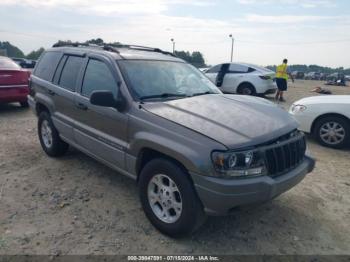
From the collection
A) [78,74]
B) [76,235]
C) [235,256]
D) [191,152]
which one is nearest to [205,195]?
[191,152]

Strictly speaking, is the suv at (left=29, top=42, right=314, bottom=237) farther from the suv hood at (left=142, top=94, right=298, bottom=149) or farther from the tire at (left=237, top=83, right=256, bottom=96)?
the tire at (left=237, top=83, right=256, bottom=96)

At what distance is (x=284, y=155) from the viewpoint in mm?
3148

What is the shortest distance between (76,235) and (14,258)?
583 millimetres

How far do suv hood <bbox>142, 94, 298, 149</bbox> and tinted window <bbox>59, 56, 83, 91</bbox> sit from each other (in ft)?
5.26

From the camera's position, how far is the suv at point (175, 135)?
9.18ft

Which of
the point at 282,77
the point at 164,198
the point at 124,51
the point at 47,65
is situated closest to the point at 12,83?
the point at 47,65

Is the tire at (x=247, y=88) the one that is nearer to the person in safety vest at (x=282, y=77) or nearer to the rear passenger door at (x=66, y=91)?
the person in safety vest at (x=282, y=77)

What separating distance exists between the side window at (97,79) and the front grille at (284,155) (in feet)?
6.12

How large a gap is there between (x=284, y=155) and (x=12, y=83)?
25.9ft

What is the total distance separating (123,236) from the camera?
3270 millimetres

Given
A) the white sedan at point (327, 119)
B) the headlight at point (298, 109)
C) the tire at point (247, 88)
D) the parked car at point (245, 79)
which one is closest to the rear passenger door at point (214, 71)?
the parked car at point (245, 79)

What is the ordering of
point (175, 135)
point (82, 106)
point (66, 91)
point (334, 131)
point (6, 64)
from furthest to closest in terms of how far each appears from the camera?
point (6, 64), point (334, 131), point (66, 91), point (82, 106), point (175, 135)

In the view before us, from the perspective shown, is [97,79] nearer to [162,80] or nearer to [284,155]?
[162,80]

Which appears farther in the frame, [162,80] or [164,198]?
[162,80]
